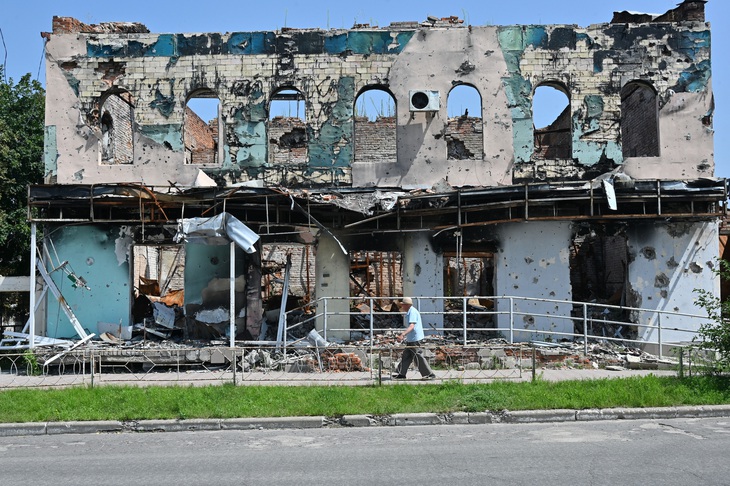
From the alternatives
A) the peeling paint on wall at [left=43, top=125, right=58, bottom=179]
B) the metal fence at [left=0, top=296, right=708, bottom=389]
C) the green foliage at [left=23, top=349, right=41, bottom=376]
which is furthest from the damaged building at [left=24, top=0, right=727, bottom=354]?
the green foliage at [left=23, top=349, right=41, bottom=376]

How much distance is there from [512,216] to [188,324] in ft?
27.5

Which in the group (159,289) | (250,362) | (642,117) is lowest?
(250,362)

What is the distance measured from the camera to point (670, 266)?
1767 centimetres

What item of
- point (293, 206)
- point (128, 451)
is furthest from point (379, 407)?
point (293, 206)

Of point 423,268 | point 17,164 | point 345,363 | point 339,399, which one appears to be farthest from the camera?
point 17,164

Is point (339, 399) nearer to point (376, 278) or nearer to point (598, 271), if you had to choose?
point (376, 278)

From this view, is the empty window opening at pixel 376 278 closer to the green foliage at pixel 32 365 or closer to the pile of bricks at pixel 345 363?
the pile of bricks at pixel 345 363

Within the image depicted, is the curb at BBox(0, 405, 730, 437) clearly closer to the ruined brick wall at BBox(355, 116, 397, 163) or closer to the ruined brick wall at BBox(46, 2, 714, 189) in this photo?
the ruined brick wall at BBox(46, 2, 714, 189)

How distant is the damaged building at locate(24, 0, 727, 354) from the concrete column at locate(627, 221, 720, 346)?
3 centimetres

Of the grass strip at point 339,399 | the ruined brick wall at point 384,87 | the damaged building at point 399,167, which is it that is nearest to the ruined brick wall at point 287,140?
the ruined brick wall at point 384,87

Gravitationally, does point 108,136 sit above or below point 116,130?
below

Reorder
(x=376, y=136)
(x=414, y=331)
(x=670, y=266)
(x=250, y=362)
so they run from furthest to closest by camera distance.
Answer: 1. (x=376, y=136)
2. (x=670, y=266)
3. (x=250, y=362)
4. (x=414, y=331)

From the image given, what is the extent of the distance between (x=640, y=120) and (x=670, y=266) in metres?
5.39

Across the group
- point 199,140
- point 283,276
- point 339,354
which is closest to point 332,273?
point 339,354
